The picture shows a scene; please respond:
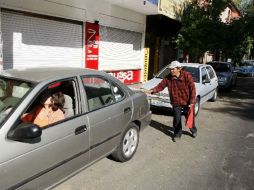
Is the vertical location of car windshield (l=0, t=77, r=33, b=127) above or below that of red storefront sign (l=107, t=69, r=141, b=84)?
above

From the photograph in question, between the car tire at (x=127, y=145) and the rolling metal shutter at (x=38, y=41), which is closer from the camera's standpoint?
the car tire at (x=127, y=145)

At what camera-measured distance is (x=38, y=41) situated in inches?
406

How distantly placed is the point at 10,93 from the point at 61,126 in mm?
704

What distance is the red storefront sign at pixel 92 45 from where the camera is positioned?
40.7ft

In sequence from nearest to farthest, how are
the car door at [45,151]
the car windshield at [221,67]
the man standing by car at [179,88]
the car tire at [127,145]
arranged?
the car door at [45,151] < the car tire at [127,145] < the man standing by car at [179,88] < the car windshield at [221,67]

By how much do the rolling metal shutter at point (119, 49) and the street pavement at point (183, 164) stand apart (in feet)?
20.6

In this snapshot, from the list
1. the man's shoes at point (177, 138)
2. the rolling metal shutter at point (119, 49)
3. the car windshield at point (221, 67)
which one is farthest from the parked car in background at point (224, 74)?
the man's shoes at point (177, 138)

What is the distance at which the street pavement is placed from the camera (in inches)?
181

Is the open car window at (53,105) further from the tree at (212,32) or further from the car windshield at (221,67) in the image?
the tree at (212,32)

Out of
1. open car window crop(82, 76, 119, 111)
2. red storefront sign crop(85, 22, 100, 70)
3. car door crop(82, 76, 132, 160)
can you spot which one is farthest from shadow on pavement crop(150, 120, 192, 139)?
red storefront sign crop(85, 22, 100, 70)

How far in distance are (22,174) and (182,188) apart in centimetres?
235

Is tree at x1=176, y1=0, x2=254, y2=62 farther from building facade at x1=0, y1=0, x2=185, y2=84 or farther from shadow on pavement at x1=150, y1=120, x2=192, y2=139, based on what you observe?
shadow on pavement at x1=150, y1=120, x2=192, y2=139

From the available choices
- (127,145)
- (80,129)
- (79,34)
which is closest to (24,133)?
(80,129)

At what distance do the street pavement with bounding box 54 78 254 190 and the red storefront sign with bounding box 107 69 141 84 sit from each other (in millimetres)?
7120
